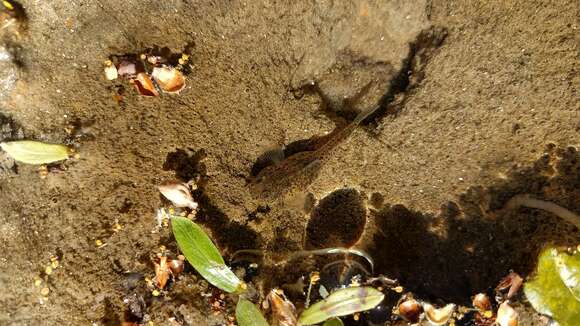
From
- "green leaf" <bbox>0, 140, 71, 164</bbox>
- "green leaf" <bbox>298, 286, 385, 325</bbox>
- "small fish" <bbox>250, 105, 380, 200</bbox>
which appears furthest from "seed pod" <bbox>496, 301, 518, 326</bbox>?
"green leaf" <bbox>0, 140, 71, 164</bbox>

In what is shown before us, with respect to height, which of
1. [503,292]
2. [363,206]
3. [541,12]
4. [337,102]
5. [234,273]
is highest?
[541,12]

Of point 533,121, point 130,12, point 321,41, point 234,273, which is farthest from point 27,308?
point 533,121

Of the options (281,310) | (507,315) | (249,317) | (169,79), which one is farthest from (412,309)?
(169,79)

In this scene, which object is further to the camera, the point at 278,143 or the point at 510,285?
the point at 278,143

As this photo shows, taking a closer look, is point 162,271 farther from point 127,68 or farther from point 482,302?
point 482,302

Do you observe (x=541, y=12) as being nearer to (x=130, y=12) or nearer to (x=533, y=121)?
(x=533, y=121)
